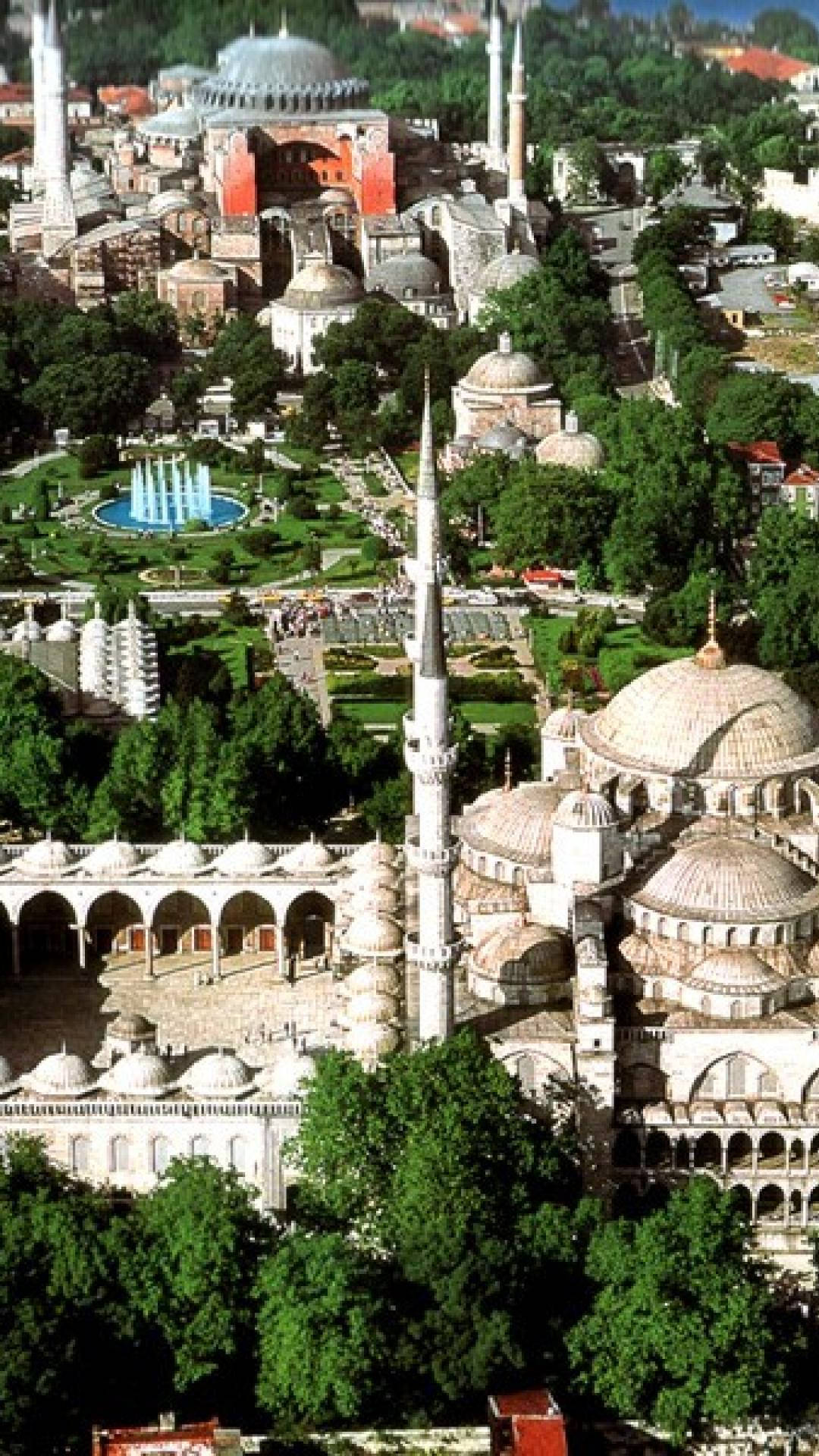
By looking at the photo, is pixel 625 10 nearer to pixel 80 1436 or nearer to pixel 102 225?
pixel 102 225

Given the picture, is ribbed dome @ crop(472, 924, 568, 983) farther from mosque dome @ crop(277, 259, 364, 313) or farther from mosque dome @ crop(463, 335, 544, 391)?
mosque dome @ crop(277, 259, 364, 313)

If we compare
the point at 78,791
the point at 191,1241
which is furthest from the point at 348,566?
the point at 191,1241

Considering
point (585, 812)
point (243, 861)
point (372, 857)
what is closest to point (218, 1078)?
point (585, 812)

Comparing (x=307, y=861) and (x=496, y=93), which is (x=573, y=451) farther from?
(x=496, y=93)

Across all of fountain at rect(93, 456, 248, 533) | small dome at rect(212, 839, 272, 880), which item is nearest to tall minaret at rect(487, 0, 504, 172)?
fountain at rect(93, 456, 248, 533)

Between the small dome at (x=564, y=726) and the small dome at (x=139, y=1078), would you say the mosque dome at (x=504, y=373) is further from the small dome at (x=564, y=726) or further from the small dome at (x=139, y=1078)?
the small dome at (x=139, y=1078)

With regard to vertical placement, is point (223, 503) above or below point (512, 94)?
below
